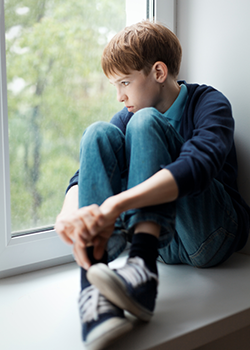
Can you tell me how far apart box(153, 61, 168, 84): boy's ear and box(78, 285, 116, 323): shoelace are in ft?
2.14

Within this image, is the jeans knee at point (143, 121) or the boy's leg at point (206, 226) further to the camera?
the boy's leg at point (206, 226)

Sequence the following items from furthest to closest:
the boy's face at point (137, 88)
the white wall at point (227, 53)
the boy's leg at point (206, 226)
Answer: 1. the white wall at point (227, 53)
2. the boy's face at point (137, 88)
3. the boy's leg at point (206, 226)

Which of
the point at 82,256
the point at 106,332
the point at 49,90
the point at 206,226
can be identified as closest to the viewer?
the point at 106,332

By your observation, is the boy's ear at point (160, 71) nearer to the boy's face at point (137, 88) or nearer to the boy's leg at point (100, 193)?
the boy's face at point (137, 88)

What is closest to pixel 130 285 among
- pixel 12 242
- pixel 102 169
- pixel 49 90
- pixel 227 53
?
pixel 102 169

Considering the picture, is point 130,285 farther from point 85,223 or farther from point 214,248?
point 214,248

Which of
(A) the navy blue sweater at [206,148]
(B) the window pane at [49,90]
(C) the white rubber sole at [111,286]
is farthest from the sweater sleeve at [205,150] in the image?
(B) the window pane at [49,90]

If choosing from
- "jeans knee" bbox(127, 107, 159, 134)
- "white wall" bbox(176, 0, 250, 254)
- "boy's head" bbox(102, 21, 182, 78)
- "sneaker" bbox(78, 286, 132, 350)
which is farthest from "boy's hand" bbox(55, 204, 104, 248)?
"white wall" bbox(176, 0, 250, 254)

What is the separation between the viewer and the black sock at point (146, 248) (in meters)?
0.66

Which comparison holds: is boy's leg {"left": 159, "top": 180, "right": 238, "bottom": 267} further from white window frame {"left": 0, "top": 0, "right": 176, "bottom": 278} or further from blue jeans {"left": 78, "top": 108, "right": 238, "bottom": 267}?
white window frame {"left": 0, "top": 0, "right": 176, "bottom": 278}

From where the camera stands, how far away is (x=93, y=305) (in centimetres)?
61

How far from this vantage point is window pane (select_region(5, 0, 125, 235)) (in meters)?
1.04

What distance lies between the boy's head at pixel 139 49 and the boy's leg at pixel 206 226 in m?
0.41

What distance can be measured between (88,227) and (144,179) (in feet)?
0.55
